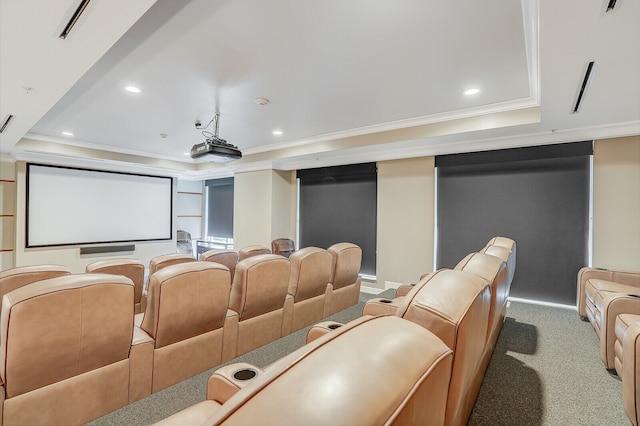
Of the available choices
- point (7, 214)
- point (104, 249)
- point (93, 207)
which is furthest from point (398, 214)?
point (7, 214)

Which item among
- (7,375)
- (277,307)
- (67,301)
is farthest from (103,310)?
(277,307)

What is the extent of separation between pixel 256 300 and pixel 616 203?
4.69m

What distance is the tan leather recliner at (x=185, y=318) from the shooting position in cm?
192

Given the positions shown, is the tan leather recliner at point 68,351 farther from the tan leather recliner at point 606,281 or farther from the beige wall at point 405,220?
the beige wall at point 405,220

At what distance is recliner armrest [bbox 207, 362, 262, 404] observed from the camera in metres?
1.23

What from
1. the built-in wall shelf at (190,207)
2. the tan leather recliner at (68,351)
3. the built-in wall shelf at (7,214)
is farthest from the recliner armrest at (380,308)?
the built-in wall shelf at (190,207)

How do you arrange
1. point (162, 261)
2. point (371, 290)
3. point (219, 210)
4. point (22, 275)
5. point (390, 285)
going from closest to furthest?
point (22, 275)
point (162, 261)
point (390, 285)
point (371, 290)
point (219, 210)

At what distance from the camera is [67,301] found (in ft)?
4.98

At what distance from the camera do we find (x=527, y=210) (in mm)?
4453

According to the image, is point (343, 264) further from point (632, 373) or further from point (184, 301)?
point (632, 373)

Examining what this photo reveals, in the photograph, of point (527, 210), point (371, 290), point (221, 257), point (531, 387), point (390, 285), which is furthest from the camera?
point (371, 290)

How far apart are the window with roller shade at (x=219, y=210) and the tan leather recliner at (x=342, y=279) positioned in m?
5.77

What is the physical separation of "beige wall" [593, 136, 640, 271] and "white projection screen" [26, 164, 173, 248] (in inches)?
362

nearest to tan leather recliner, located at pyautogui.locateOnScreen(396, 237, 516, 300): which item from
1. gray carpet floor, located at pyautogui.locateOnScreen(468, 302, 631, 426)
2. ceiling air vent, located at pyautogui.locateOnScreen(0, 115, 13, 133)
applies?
gray carpet floor, located at pyautogui.locateOnScreen(468, 302, 631, 426)
